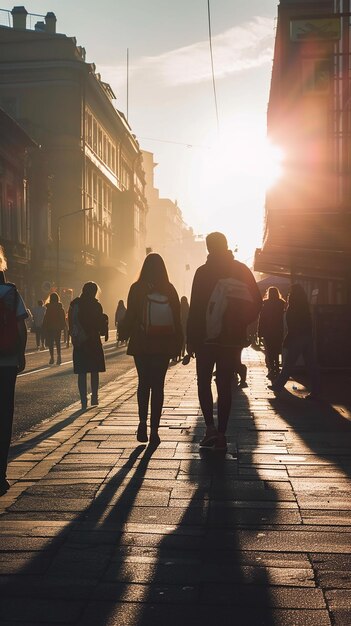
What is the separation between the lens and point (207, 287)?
8117mm

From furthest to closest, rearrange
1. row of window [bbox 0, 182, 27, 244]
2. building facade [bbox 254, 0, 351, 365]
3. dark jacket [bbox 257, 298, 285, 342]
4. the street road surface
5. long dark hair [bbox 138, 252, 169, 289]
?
row of window [bbox 0, 182, 27, 244] → dark jacket [bbox 257, 298, 285, 342] → building facade [bbox 254, 0, 351, 365] → the street road surface → long dark hair [bbox 138, 252, 169, 289]

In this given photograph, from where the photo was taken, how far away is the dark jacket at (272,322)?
56.3 ft

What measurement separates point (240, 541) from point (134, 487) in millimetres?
1481

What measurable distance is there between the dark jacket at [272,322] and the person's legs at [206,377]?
9078 millimetres

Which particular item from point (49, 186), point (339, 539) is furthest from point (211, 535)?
point (49, 186)

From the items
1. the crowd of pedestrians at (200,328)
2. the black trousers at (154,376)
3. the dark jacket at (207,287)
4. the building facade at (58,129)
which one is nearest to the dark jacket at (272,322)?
the crowd of pedestrians at (200,328)

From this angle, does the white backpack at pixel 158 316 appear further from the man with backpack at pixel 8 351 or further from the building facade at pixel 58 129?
the building facade at pixel 58 129

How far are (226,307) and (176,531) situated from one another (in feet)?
9.62

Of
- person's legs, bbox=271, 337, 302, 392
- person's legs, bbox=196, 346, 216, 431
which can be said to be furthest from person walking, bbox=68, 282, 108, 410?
person's legs, bbox=196, 346, 216, 431

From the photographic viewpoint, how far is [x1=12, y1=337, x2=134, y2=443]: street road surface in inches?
469

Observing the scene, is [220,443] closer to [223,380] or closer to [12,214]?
[223,380]

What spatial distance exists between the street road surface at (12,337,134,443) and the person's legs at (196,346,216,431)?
2.12 metres

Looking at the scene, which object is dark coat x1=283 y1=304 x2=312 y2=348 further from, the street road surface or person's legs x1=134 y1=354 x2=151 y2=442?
person's legs x1=134 y1=354 x2=151 y2=442

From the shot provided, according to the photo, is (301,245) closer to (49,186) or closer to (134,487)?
(134,487)
